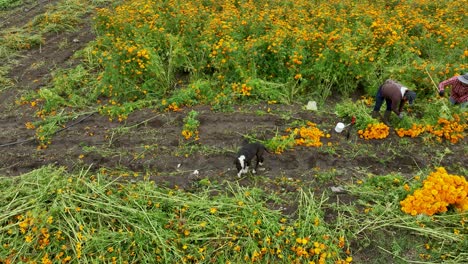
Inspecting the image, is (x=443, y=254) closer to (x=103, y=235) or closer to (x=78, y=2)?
(x=103, y=235)

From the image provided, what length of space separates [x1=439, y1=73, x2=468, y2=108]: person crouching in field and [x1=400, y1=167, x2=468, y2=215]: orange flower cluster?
2023 millimetres

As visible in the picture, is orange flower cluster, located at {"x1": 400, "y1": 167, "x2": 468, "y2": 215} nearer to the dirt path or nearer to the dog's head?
the dirt path

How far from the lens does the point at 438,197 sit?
15.1ft

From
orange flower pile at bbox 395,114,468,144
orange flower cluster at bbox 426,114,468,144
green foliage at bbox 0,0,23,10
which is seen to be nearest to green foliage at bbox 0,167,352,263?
orange flower pile at bbox 395,114,468,144

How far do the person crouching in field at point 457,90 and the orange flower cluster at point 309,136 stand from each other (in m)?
2.20

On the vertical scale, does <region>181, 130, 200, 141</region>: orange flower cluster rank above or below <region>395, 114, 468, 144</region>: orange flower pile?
below

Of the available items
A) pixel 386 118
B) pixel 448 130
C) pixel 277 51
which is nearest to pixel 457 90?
pixel 448 130

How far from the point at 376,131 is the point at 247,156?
8.11 feet

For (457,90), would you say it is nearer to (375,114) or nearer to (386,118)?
(386,118)

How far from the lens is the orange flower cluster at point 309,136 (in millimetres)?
6055

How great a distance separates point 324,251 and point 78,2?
40.7ft

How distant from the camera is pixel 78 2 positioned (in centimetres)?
1270

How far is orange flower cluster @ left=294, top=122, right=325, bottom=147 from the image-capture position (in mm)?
6055

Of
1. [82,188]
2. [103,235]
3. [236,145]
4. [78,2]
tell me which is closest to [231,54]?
[236,145]
